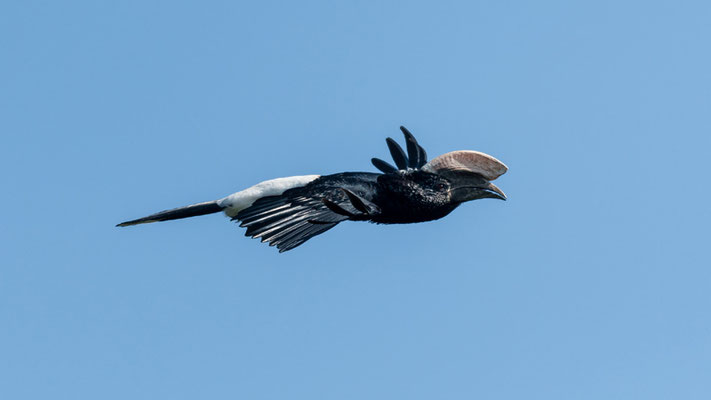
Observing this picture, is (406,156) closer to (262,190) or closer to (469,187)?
(469,187)

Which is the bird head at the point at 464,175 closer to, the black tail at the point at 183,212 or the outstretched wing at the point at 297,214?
the outstretched wing at the point at 297,214

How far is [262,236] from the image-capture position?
14.3 m

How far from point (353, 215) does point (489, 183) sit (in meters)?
2.21

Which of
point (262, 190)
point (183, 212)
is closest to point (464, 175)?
point (262, 190)

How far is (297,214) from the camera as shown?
14.5 meters

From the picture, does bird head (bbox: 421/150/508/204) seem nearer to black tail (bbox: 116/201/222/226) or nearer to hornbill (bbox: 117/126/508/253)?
hornbill (bbox: 117/126/508/253)

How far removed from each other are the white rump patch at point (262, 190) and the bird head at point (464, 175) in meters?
1.57

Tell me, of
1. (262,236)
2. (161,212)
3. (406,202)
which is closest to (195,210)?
(161,212)

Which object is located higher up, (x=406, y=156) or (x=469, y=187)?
(x=406, y=156)

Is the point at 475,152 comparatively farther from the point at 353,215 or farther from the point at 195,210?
the point at 195,210

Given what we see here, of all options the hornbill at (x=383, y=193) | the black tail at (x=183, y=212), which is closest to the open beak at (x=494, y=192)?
the hornbill at (x=383, y=193)

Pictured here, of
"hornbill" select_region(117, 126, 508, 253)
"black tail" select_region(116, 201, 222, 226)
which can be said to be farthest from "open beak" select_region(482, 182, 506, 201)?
"black tail" select_region(116, 201, 222, 226)

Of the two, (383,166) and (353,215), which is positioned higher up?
(383,166)

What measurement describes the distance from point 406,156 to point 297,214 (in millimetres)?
1866
